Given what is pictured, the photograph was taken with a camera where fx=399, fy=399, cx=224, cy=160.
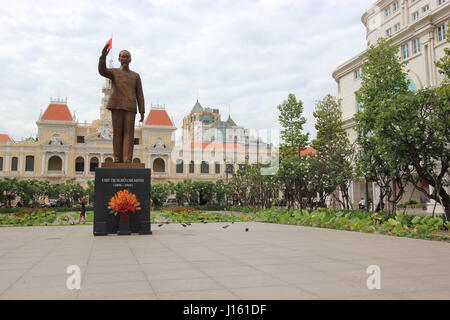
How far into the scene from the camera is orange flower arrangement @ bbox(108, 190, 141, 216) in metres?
10.9

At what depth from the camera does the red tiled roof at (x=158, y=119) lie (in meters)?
61.2

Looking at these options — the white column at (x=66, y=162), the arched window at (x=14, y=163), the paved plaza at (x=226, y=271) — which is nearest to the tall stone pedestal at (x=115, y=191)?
Result: the paved plaza at (x=226, y=271)

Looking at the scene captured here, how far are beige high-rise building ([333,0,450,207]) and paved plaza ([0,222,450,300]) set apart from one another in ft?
71.4

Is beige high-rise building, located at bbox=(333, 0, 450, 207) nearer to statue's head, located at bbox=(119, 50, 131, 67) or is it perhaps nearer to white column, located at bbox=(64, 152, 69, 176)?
statue's head, located at bbox=(119, 50, 131, 67)

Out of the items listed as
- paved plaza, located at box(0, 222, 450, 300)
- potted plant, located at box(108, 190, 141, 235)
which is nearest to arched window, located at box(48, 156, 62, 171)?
potted plant, located at box(108, 190, 141, 235)

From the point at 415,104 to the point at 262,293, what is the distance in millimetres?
13401

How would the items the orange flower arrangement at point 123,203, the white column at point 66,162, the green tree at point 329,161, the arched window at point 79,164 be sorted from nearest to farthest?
1. the orange flower arrangement at point 123,203
2. the green tree at point 329,161
3. the white column at point 66,162
4. the arched window at point 79,164

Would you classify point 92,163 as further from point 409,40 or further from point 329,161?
point 409,40

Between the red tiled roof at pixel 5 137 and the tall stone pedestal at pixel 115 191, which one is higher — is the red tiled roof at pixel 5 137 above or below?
above

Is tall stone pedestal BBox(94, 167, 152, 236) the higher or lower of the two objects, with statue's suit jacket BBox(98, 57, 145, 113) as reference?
lower

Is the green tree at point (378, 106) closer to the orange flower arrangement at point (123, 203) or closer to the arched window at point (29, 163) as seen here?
the orange flower arrangement at point (123, 203)

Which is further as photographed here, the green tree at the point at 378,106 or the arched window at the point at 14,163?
the arched window at the point at 14,163
